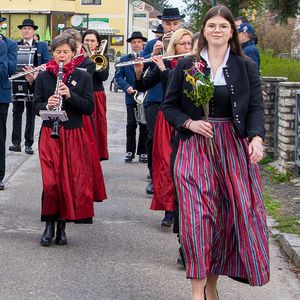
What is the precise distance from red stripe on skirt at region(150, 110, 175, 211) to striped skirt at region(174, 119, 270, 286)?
2737 millimetres

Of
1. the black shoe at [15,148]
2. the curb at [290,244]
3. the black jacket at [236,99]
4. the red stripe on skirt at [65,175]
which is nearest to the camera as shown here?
the black jacket at [236,99]

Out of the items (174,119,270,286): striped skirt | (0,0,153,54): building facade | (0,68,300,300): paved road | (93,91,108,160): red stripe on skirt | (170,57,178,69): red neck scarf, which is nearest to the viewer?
(174,119,270,286): striped skirt

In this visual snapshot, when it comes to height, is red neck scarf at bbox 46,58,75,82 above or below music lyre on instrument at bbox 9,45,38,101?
above

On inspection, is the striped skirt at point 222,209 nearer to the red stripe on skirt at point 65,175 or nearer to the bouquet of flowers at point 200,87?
the bouquet of flowers at point 200,87

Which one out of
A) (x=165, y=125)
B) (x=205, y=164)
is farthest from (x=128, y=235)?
(x=205, y=164)

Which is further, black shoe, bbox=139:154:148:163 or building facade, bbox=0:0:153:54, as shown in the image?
building facade, bbox=0:0:153:54

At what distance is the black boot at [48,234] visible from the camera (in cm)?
737

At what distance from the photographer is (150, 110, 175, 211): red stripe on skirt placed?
8.02 meters

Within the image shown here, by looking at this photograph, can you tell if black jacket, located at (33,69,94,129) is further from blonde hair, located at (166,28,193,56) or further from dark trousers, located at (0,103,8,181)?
dark trousers, located at (0,103,8,181)

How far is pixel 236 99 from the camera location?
5.21 m

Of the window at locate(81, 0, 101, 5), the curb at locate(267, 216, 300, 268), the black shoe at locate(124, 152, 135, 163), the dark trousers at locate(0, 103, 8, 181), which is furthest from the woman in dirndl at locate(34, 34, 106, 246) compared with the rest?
the window at locate(81, 0, 101, 5)

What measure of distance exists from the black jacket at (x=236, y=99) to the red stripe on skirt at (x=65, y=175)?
6.71 ft

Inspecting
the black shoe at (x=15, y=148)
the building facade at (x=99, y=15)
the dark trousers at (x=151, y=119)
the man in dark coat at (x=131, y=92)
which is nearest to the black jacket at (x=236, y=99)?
the dark trousers at (x=151, y=119)

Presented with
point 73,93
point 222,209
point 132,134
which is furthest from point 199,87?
point 132,134
